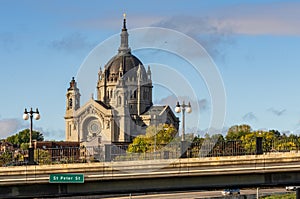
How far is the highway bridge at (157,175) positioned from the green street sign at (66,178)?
356 millimetres

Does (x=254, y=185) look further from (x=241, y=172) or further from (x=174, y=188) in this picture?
(x=174, y=188)

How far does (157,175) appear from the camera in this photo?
51.2m

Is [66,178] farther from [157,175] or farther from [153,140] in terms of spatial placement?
[153,140]

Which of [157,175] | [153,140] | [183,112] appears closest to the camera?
[157,175]

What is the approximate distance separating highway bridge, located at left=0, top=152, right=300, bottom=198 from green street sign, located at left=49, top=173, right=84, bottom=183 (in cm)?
36

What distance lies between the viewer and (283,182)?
164 feet

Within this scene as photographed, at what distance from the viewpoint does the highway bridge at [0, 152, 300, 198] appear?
4991 cm

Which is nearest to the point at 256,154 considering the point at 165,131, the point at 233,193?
the point at 233,193

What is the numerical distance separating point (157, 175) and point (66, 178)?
514 cm

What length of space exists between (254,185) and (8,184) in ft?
46.2

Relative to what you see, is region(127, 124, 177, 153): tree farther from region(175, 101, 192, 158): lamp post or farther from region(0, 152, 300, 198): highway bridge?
region(0, 152, 300, 198): highway bridge

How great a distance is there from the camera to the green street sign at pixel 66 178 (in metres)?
51.2

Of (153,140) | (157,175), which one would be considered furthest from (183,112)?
(153,140)

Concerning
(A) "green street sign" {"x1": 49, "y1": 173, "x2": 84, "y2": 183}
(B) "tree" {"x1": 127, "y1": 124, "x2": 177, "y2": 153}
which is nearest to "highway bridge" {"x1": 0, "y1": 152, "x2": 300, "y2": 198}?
(A) "green street sign" {"x1": 49, "y1": 173, "x2": 84, "y2": 183}
